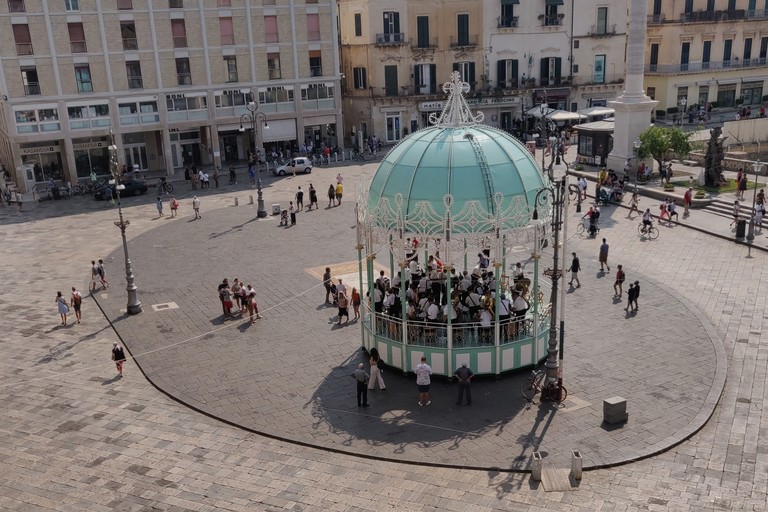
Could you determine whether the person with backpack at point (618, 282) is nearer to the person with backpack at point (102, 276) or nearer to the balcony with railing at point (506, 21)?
the person with backpack at point (102, 276)

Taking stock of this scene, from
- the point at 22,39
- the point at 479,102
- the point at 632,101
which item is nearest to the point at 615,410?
the point at 632,101

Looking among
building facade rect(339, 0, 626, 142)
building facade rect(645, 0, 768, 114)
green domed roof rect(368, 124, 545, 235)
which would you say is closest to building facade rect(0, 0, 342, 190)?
building facade rect(339, 0, 626, 142)

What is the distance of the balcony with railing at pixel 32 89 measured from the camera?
47.5m

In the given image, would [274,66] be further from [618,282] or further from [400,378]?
[400,378]

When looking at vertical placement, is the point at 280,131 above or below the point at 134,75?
below

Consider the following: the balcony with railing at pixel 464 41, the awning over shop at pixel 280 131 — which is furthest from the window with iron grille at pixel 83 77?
the balcony with railing at pixel 464 41

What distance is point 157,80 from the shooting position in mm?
51031

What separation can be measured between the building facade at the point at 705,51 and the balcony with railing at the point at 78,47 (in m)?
47.3

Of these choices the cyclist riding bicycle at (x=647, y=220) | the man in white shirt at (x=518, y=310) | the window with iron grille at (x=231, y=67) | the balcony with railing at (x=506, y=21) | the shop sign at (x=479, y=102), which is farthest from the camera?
the balcony with railing at (x=506, y=21)

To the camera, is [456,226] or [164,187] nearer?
[456,226]

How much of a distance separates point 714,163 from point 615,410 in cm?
2742

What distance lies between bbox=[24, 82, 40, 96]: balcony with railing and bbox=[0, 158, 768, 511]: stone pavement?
89.9ft

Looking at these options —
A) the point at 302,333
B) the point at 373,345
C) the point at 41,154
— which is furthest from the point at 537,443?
the point at 41,154

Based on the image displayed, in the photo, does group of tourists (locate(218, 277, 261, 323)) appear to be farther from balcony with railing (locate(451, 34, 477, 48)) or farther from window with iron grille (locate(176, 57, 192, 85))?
balcony with railing (locate(451, 34, 477, 48))
